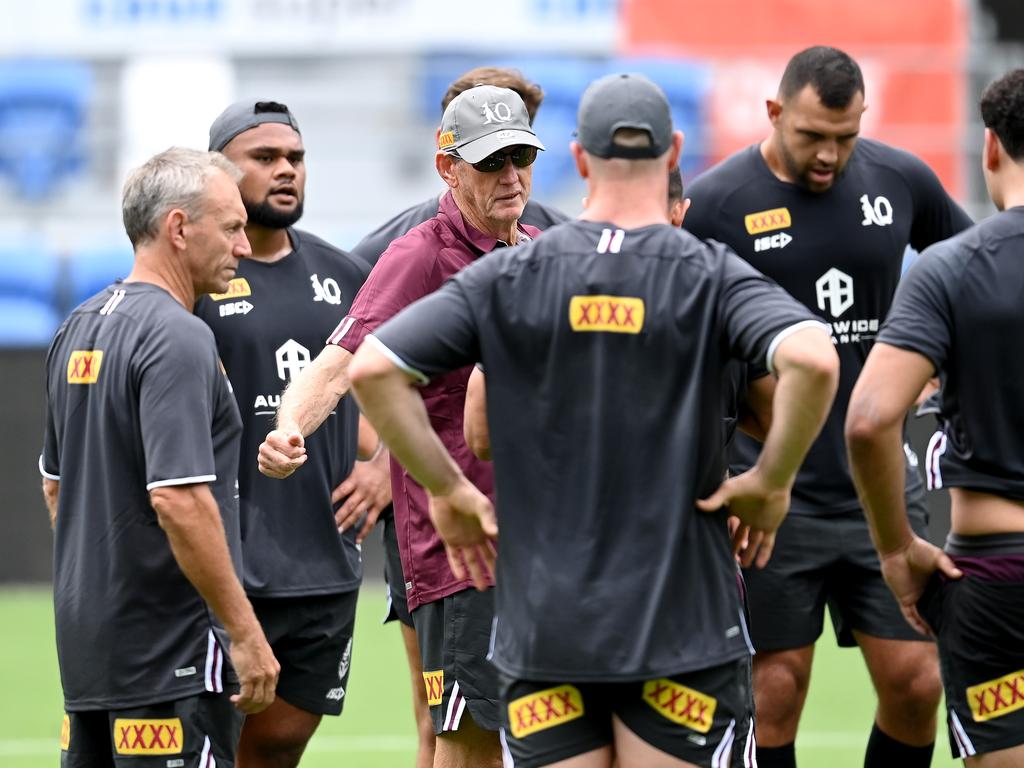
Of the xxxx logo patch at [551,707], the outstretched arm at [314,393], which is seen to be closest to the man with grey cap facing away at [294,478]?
the outstretched arm at [314,393]

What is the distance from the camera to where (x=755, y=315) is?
3.55 metres

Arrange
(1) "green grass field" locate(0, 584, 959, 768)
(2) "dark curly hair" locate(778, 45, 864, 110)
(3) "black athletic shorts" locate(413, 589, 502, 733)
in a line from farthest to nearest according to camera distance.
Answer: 1. (1) "green grass field" locate(0, 584, 959, 768)
2. (2) "dark curly hair" locate(778, 45, 864, 110)
3. (3) "black athletic shorts" locate(413, 589, 502, 733)

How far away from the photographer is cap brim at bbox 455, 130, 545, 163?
488cm

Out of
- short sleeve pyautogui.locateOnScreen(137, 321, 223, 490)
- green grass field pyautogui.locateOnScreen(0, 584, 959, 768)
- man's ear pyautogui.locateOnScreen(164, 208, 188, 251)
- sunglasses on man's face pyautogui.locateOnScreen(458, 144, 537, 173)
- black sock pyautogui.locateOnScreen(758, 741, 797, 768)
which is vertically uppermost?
sunglasses on man's face pyautogui.locateOnScreen(458, 144, 537, 173)

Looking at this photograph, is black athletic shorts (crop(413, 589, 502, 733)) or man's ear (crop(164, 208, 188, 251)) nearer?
man's ear (crop(164, 208, 188, 251))

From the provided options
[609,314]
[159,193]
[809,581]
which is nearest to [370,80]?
[809,581]

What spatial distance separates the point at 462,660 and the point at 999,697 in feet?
4.93

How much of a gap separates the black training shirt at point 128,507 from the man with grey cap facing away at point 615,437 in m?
0.72

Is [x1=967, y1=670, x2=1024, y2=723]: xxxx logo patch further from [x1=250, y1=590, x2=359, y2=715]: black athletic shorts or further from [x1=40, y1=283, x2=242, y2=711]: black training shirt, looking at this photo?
[x1=250, y1=590, x2=359, y2=715]: black athletic shorts

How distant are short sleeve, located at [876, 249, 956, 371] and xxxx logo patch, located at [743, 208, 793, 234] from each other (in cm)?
143

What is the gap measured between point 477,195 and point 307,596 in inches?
58.0

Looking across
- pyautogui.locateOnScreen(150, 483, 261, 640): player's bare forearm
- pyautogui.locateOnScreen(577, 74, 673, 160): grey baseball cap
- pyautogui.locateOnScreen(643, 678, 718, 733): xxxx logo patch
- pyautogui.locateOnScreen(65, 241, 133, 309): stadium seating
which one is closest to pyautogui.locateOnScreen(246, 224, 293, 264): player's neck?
pyautogui.locateOnScreen(150, 483, 261, 640): player's bare forearm

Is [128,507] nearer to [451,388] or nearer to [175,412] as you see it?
[175,412]

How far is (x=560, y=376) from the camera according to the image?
3.64 meters
